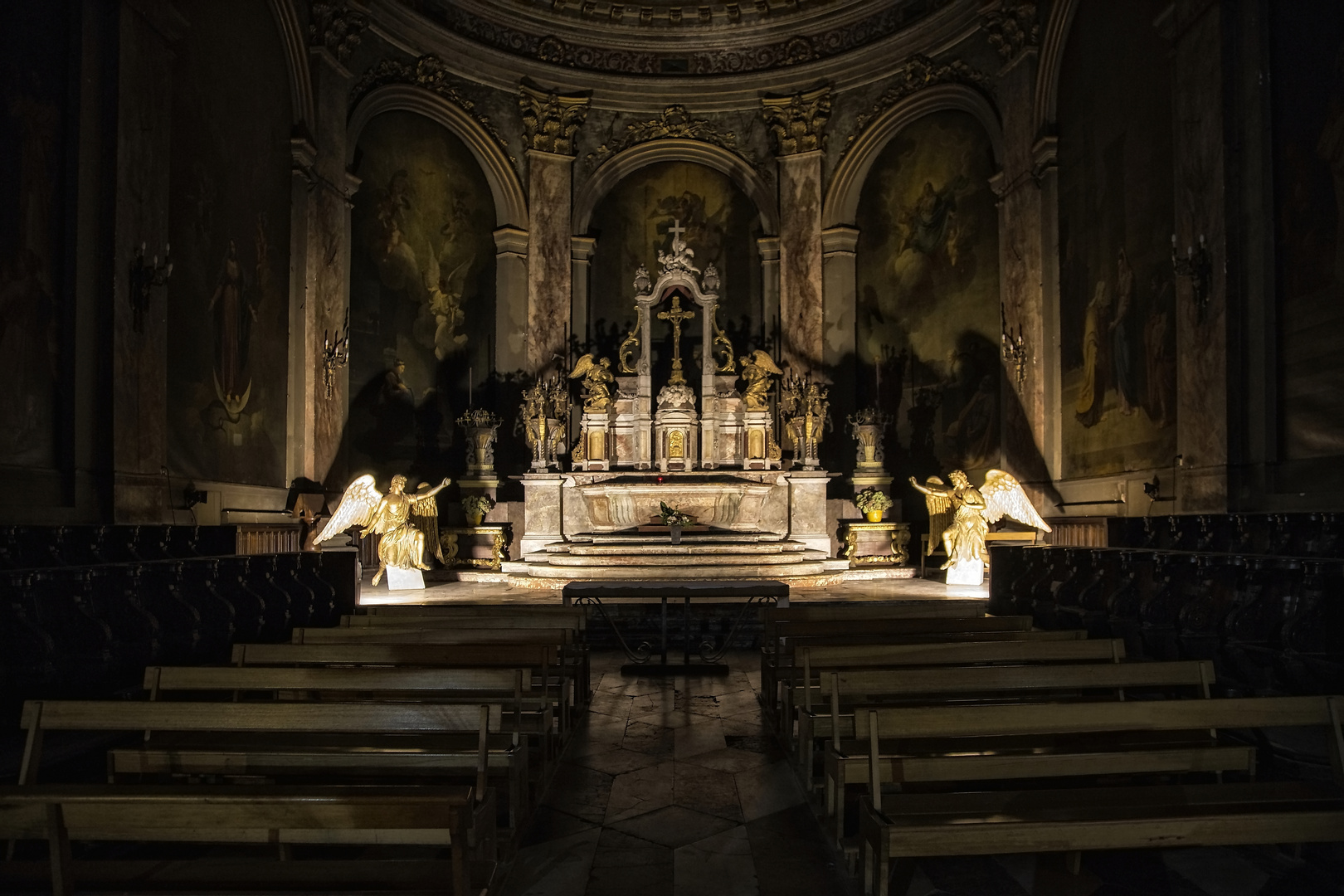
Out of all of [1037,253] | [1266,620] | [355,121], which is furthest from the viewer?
[355,121]

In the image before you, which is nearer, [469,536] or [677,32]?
[469,536]

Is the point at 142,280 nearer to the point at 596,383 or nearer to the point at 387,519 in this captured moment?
the point at 387,519

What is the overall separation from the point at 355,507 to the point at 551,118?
9847 millimetres

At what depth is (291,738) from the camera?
394cm

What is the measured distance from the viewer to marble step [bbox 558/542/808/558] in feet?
47.9

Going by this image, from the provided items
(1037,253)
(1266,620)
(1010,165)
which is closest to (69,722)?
(1266,620)

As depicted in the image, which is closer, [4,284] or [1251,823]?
[1251,823]

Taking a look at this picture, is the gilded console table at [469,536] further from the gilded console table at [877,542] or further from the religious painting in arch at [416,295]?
the gilded console table at [877,542]

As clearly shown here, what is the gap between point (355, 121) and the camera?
1598 centimetres

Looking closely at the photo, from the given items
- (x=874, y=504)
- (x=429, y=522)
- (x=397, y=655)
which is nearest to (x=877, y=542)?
(x=874, y=504)

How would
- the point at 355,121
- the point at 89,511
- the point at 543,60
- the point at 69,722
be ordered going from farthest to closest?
1. the point at 543,60
2. the point at 355,121
3. the point at 89,511
4. the point at 69,722

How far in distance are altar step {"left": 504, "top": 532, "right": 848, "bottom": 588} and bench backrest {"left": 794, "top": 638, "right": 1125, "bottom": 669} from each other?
861 centimetres

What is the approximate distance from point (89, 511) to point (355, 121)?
29.4 feet

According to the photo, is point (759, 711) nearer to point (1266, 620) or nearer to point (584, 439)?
point (1266, 620)
